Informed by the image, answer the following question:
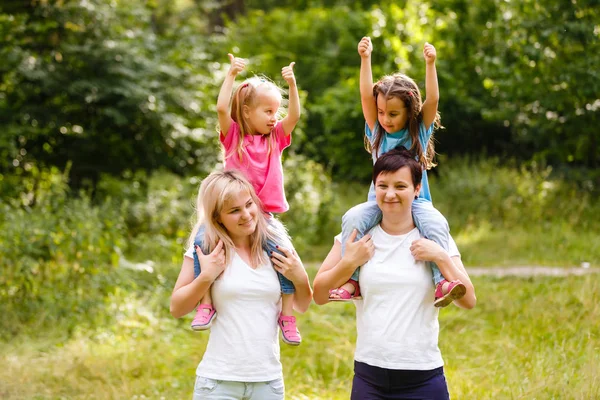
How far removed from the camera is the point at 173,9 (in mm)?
Answer: 20000

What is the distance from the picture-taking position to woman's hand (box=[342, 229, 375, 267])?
309 centimetres

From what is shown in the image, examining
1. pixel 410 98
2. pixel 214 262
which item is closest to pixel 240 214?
pixel 214 262

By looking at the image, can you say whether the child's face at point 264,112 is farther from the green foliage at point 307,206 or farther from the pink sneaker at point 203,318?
the green foliage at point 307,206

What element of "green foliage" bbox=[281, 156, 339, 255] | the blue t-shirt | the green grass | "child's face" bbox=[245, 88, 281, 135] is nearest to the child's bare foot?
the blue t-shirt

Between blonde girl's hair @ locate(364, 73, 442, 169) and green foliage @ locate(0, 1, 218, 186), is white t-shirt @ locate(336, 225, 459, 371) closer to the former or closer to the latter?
blonde girl's hair @ locate(364, 73, 442, 169)

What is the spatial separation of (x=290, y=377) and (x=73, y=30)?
6.96 meters

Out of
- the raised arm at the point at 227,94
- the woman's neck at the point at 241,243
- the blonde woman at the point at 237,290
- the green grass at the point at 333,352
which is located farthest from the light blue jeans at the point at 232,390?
the green grass at the point at 333,352

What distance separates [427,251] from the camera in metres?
3.04

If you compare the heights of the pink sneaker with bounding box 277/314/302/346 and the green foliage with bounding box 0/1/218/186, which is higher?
the green foliage with bounding box 0/1/218/186

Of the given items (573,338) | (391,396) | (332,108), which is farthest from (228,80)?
(332,108)

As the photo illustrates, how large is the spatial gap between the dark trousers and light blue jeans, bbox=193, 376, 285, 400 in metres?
0.38

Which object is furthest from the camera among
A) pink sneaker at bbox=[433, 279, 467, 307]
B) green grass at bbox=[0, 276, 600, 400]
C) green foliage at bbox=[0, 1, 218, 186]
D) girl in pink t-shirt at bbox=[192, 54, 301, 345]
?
green foliage at bbox=[0, 1, 218, 186]

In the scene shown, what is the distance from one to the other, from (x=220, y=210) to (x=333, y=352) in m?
3.05

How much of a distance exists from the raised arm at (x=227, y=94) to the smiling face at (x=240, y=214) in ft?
2.10
